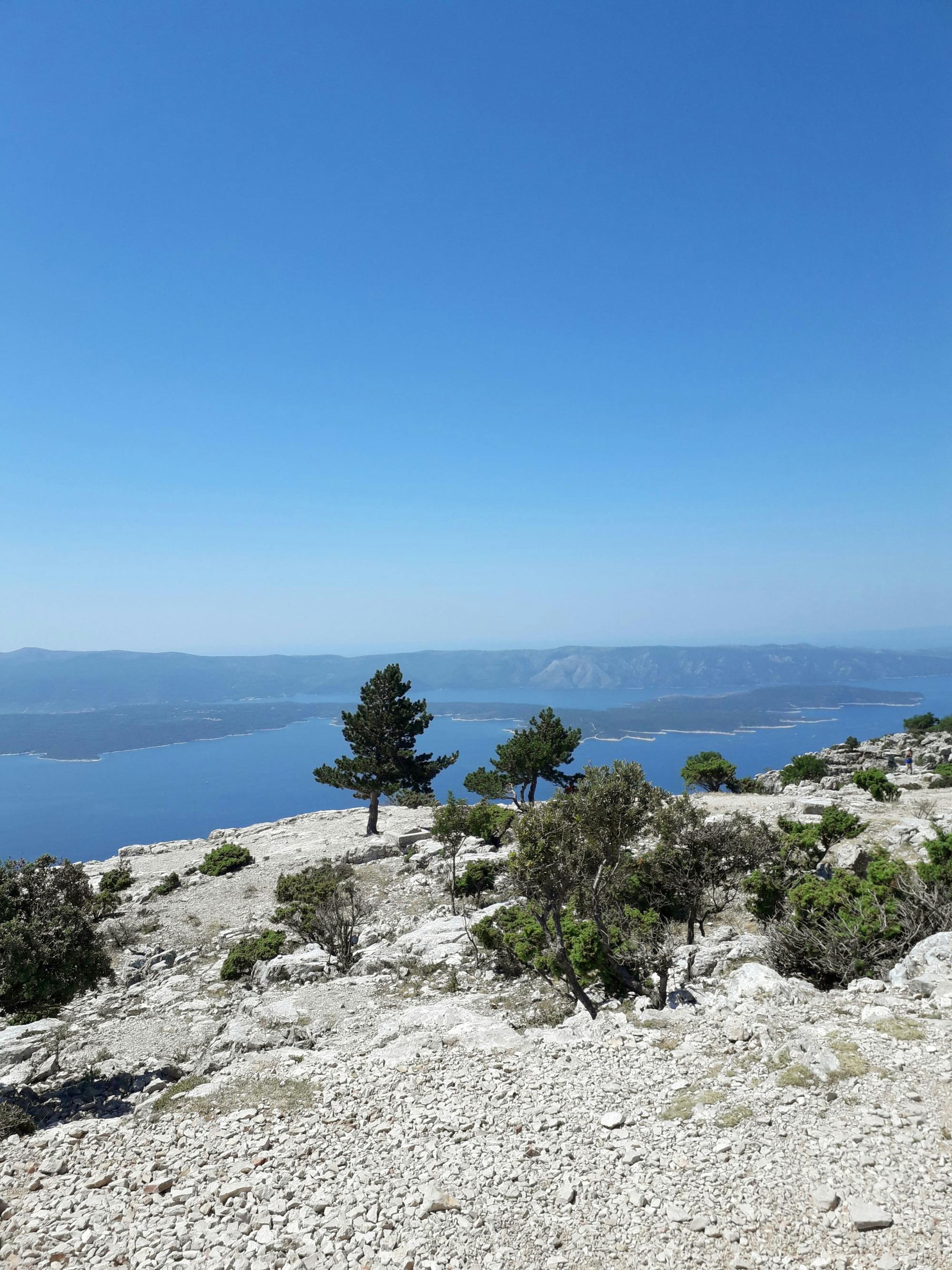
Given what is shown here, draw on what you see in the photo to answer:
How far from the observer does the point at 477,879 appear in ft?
85.7

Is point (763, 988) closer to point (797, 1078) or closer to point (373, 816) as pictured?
point (797, 1078)

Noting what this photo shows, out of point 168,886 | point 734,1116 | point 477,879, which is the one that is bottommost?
point 168,886

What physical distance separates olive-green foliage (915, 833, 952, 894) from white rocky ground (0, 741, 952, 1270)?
3.92 metres

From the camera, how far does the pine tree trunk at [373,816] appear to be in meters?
39.3

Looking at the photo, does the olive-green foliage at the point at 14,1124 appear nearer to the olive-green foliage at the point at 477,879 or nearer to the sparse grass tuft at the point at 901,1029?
the sparse grass tuft at the point at 901,1029

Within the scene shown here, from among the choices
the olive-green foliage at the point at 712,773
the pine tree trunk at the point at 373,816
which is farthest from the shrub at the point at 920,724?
the pine tree trunk at the point at 373,816

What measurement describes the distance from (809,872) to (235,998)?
18.4 m

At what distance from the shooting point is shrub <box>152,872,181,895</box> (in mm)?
32375

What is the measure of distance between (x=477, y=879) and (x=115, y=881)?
2256cm

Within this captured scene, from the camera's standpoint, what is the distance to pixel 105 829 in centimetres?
14900

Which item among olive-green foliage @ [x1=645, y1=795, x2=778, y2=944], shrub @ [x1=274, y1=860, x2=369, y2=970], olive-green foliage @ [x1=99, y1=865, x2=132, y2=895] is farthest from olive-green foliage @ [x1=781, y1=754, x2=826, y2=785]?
olive-green foliage @ [x1=99, y1=865, x2=132, y2=895]

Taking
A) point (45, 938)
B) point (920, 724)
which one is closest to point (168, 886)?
point (45, 938)

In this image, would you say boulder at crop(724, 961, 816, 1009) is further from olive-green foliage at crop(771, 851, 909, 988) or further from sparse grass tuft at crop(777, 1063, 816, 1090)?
sparse grass tuft at crop(777, 1063, 816, 1090)

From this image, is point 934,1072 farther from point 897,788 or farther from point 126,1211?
point 897,788
